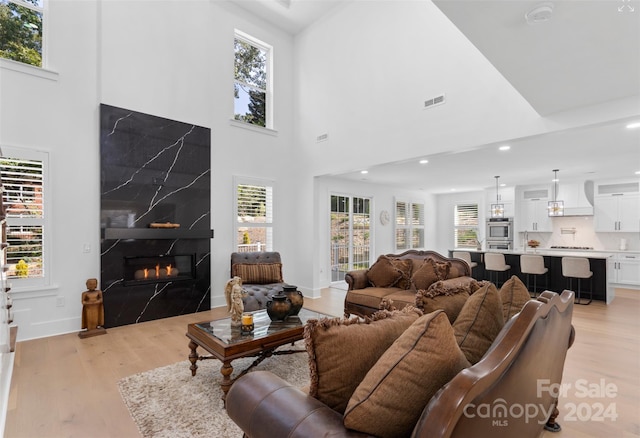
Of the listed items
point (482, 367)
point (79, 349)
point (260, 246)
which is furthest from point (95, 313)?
point (482, 367)

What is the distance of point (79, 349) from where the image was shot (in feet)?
11.7

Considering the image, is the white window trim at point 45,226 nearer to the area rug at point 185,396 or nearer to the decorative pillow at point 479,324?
the area rug at point 185,396

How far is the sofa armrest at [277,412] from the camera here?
1.10m

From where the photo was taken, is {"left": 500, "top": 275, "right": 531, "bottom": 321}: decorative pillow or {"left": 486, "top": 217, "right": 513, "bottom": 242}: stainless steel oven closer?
{"left": 500, "top": 275, "right": 531, "bottom": 321}: decorative pillow

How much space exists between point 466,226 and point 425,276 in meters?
7.04

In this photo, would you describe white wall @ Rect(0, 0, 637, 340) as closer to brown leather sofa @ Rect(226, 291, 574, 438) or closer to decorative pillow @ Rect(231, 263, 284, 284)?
decorative pillow @ Rect(231, 263, 284, 284)

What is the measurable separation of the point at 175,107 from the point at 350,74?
300 centimetres

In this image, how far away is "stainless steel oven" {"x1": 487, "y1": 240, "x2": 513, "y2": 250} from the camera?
8.84m

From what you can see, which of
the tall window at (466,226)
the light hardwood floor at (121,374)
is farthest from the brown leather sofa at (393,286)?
the tall window at (466,226)

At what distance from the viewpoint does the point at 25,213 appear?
3.87 metres

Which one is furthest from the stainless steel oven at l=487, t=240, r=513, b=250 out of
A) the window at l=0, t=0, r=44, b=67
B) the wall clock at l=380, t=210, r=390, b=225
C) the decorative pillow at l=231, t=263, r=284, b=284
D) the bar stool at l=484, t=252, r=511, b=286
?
the window at l=0, t=0, r=44, b=67

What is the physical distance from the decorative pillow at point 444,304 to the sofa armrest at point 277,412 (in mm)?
912

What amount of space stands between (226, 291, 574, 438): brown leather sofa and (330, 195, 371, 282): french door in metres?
5.79

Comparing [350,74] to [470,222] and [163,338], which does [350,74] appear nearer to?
[163,338]
